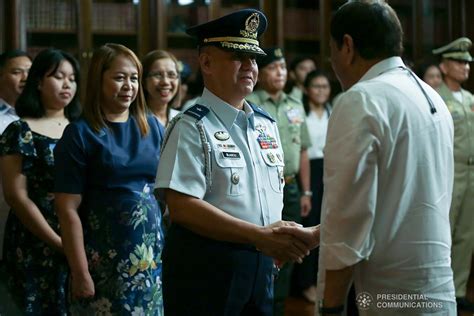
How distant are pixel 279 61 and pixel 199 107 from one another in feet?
8.24

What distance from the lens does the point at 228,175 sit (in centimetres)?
192

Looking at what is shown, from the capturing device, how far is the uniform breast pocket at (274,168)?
2.02 metres

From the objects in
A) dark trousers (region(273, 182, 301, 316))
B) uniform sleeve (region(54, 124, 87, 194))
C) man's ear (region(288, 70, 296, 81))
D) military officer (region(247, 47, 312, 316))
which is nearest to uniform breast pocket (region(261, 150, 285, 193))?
uniform sleeve (region(54, 124, 87, 194))

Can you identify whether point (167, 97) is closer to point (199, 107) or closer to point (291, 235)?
point (199, 107)

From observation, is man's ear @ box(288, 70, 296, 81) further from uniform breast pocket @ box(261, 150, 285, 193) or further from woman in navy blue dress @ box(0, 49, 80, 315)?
uniform breast pocket @ box(261, 150, 285, 193)

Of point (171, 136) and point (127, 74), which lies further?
point (127, 74)

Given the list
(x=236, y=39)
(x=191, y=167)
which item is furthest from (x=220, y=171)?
(x=236, y=39)

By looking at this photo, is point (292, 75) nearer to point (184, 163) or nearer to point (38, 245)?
point (38, 245)

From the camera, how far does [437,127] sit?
1.68 m

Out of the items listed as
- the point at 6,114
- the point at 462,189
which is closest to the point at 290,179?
the point at 462,189

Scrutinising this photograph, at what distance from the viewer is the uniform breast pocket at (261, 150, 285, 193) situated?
6.64 ft

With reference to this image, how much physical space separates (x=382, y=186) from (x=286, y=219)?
266 cm

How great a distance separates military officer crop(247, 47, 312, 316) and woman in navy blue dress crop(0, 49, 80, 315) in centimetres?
176

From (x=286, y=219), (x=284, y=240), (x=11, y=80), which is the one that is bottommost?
(x=286, y=219)
